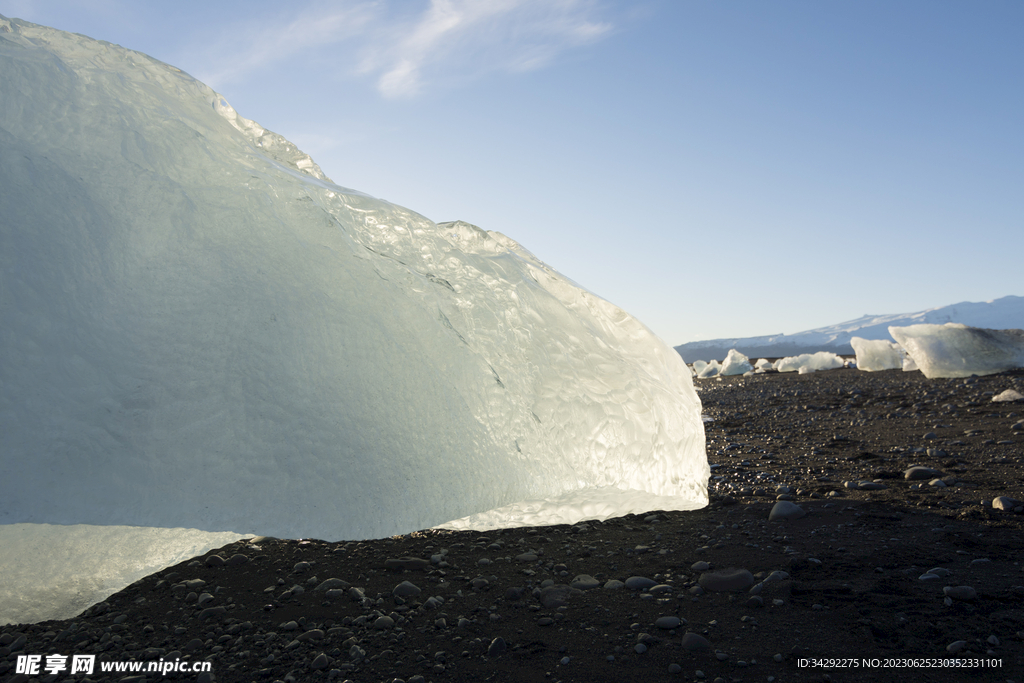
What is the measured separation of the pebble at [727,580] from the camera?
9.66 feet

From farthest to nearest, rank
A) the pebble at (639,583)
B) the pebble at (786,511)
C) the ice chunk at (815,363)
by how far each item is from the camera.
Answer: the ice chunk at (815,363)
the pebble at (786,511)
the pebble at (639,583)

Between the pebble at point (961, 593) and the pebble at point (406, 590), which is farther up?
the pebble at point (406, 590)

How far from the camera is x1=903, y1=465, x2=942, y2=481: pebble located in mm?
4641

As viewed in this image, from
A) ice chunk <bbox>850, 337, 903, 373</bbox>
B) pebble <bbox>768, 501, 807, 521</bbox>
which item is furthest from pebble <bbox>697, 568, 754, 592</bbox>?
ice chunk <bbox>850, 337, 903, 373</bbox>

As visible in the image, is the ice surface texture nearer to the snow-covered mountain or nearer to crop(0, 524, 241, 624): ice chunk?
crop(0, 524, 241, 624): ice chunk

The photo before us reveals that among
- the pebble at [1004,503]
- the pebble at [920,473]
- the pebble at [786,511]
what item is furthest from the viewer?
the pebble at [920,473]

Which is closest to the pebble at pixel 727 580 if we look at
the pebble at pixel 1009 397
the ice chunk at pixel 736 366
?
the pebble at pixel 1009 397

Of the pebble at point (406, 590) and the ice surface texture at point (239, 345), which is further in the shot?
the pebble at point (406, 590)

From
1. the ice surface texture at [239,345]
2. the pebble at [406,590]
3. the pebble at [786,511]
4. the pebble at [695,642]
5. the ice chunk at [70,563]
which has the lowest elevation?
the pebble at [695,642]

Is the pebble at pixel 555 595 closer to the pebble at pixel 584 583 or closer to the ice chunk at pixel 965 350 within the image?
the pebble at pixel 584 583

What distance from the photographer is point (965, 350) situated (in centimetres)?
1181

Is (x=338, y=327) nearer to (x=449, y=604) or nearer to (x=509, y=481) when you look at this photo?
A: (x=509, y=481)

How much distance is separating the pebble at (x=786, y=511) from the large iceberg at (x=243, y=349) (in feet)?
2.79

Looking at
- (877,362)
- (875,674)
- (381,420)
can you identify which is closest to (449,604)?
(381,420)
